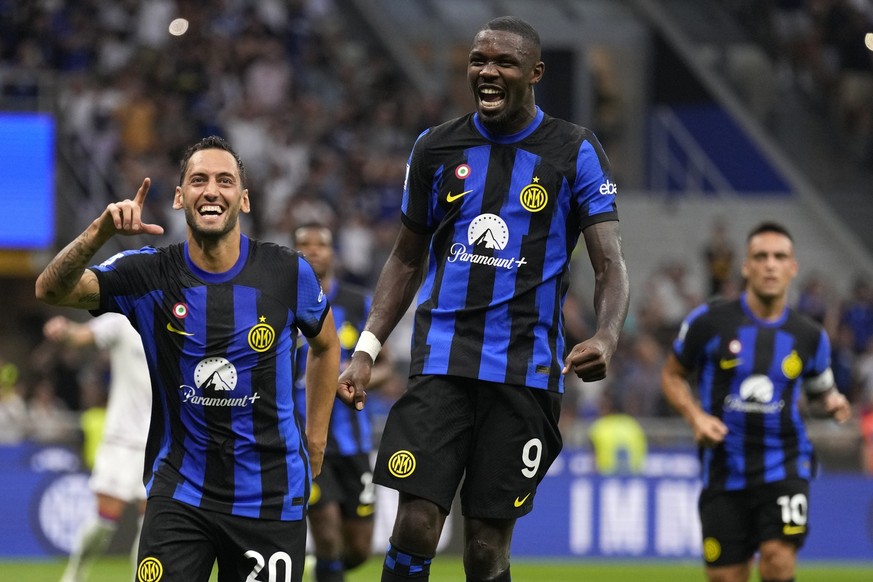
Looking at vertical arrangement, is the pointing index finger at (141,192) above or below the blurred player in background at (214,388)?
above

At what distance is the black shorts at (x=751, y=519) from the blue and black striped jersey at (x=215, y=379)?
3.50 metres

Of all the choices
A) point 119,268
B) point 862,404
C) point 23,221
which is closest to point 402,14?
point 23,221

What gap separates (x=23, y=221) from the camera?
18141 mm

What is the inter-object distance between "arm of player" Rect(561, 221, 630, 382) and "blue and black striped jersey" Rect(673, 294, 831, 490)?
3.33m

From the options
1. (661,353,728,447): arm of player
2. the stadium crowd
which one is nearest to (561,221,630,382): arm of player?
(661,353,728,447): arm of player

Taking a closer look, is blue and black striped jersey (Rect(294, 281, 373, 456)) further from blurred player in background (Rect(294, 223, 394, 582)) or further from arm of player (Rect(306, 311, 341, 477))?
arm of player (Rect(306, 311, 341, 477))

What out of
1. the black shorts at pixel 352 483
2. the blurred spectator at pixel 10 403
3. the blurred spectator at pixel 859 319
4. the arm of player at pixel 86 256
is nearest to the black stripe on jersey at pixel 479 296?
the arm of player at pixel 86 256

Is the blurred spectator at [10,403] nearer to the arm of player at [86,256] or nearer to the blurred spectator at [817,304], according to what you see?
the blurred spectator at [817,304]

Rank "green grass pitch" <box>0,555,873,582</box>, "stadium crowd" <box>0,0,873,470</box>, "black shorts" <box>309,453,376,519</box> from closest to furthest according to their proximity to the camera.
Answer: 1. "black shorts" <box>309,453,376,519</box>
2. "green grass pitch" <box>0,555,873,582</box>
3. "stadium crowd" <box>0,0,873,470</box>

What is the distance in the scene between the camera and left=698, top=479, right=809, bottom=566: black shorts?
8.66m

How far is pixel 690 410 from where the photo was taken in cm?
868

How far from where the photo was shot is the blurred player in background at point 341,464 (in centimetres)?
919

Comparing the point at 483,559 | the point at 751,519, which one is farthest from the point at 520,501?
the point at 751,519

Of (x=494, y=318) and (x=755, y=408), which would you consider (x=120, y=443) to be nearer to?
(x=755, y=408)
